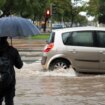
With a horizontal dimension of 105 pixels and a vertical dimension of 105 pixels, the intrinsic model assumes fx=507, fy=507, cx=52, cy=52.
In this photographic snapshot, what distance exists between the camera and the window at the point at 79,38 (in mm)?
15891

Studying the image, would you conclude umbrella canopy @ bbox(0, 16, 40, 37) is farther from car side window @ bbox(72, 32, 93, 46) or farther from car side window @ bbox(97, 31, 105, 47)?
car side window @ bbox(97, 31, 105, 47)

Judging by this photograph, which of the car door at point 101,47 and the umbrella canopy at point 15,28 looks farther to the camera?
the car door at point 101,47

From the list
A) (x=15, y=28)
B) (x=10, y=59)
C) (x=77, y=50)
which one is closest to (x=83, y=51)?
(x=77, y=50)

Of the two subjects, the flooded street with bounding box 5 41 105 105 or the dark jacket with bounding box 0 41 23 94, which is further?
the flooded street with bounding box 5 41 105 105

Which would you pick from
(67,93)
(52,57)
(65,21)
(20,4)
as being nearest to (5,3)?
(20,4)

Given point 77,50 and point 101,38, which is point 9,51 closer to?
point 77,50

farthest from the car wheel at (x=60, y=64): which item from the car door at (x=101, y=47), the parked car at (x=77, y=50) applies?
the car door at (x=101, y=47)

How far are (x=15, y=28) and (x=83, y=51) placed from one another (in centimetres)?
825

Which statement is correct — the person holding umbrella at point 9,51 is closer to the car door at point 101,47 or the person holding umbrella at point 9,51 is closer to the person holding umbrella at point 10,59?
the person holding umbrella at point 10,59

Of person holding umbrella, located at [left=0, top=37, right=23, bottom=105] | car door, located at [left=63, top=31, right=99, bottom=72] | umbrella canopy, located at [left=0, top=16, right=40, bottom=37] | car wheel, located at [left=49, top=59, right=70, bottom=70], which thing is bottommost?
car wheel, located at [left=49, top=59, right=70, bottom=70]

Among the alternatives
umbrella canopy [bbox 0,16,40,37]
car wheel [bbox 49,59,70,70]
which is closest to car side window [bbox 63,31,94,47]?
car wheel [bbox 49,59,70,70]

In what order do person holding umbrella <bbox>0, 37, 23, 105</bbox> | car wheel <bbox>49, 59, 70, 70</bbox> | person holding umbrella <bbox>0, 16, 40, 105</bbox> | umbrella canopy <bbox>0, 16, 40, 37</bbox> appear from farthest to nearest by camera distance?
car wheel <bbox>49, 59, 70, 70</bbox> → umbrella canopy <bbox>0, 16, 40, 37</bbox> → person holding umbrella <bbox>0, 37, 23, 105</bbox> → person holding umbrella <bbox>0, 16, 40, 105</bbox>

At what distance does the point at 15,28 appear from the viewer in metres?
7.52

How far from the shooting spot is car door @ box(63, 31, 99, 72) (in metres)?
15.6
